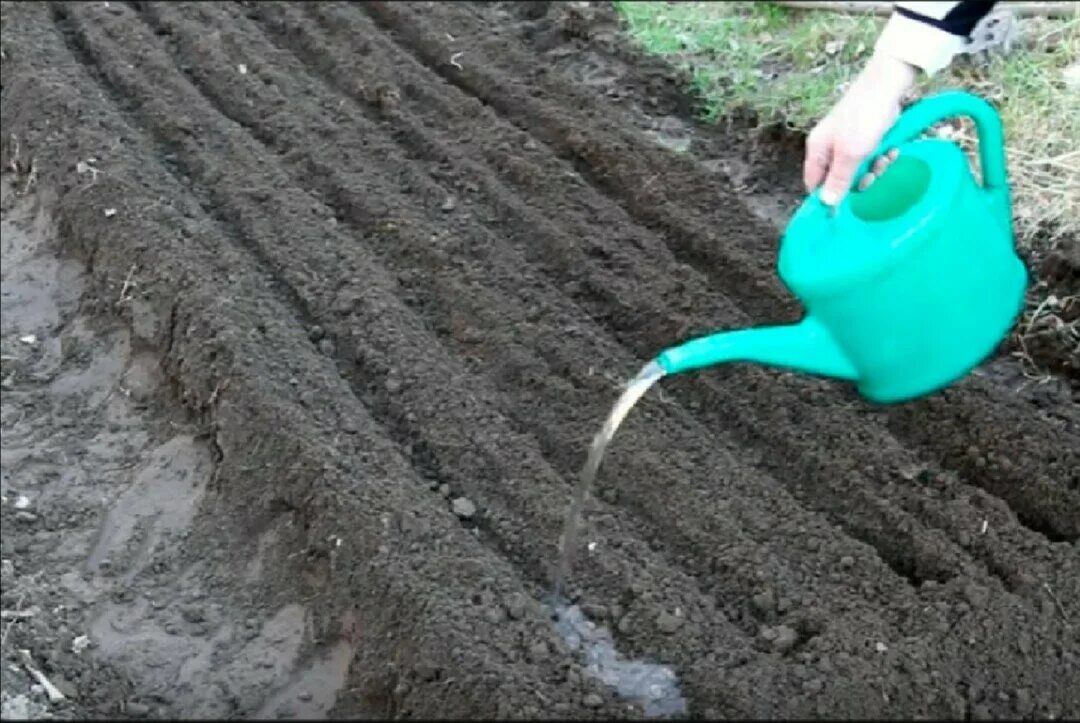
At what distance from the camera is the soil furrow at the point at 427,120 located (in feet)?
8.53

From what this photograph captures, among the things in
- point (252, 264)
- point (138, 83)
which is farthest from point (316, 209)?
point (138, 83)

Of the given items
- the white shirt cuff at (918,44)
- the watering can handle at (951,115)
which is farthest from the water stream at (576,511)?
the white shirt cuff at (918,44)

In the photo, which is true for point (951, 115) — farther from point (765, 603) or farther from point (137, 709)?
point (137, 709)

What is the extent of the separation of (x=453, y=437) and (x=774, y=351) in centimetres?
81

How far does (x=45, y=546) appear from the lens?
2729 millimetres

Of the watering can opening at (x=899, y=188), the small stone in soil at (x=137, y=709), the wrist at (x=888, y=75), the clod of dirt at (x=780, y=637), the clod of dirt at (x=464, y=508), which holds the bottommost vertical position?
the small stone in soil at (x=137, y=709)

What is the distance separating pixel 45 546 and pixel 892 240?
5.43 ft

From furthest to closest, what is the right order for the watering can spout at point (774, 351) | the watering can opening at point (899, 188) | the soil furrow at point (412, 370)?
the soil furrow at point (412, 370) → the watering can opening at point (899, 188) → the watering can spout at point (774, 351)

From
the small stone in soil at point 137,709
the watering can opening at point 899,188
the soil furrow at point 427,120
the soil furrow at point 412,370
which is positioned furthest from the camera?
the soil furrow at point 412,370

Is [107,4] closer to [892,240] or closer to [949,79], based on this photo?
[949,79]

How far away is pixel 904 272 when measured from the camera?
223 cm

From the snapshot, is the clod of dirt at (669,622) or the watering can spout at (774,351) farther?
the clod of dirt at (669,622)

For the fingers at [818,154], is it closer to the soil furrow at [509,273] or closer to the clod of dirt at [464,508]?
the soil furrow at [509,273]

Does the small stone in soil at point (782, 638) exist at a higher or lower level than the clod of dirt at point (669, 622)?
higher
